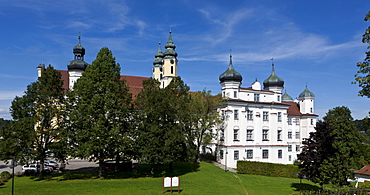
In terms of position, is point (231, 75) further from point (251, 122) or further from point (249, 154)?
point (249, 154)

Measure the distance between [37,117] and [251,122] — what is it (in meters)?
30.8

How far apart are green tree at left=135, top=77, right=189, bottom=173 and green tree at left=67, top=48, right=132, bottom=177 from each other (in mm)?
1594

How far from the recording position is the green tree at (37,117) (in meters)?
24.9

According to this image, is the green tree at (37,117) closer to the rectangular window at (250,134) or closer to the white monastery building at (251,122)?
the white monastery building at (251,122)

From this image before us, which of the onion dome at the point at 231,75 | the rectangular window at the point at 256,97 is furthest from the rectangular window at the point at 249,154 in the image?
the onion dome at the point at 231,75

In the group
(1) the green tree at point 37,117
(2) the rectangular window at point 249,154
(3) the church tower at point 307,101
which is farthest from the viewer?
(3) the church tower at point 307,101

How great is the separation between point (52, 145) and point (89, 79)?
745 cm

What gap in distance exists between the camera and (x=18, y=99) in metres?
26.1

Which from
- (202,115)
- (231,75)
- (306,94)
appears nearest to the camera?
(202,115)

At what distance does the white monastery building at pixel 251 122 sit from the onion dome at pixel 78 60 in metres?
24.3

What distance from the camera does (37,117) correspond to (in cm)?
2586

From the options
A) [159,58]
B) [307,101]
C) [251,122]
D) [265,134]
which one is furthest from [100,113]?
[159,58]

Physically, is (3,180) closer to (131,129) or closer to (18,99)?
(18,99)

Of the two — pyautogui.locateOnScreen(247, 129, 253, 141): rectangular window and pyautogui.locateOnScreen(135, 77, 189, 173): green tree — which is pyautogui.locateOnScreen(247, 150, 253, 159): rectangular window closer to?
pyautogui.locateOnScreen(247, 129, 253, 141): rectangular window
